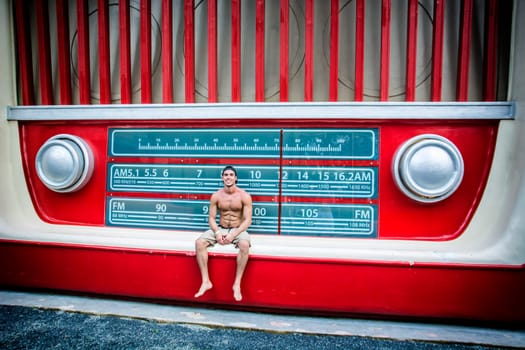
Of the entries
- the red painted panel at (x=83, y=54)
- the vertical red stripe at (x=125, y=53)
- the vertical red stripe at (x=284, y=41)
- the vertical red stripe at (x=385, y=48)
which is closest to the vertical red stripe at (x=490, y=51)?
the vertical red stripe at (x=385, y=48)

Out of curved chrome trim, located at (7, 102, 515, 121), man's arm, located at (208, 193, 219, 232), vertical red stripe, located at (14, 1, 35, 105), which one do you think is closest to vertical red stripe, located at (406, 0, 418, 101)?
curved chrome trim, located at (7, 102, 515, 121)

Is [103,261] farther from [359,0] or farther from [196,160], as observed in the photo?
[359,0]

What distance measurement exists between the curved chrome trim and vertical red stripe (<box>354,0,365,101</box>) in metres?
0.11

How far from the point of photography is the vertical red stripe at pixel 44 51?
2.03 m

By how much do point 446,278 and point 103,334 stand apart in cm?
178

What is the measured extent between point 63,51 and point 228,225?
1.60 metres

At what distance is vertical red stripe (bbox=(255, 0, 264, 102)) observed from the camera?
1.82 m

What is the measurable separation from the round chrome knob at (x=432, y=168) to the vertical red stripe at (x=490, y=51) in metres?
0.40

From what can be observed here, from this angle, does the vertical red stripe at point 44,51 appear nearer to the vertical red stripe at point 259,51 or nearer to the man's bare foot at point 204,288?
the vertical red stripe at point 259,51

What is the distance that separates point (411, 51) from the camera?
1761 mm

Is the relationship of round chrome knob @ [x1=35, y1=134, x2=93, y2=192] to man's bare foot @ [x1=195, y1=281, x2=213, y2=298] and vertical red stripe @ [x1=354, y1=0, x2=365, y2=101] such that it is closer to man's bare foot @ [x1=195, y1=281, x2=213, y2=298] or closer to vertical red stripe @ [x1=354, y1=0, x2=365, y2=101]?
man's bare foot @ [x1=195, y1=281, x2=213, y2=298]

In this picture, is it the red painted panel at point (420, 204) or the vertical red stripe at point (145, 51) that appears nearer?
the red painted panel at point (420, 204)

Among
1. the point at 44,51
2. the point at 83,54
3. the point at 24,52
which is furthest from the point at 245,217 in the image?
the point at 24,52

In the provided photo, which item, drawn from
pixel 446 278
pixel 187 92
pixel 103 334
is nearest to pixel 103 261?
pixel 103 334
